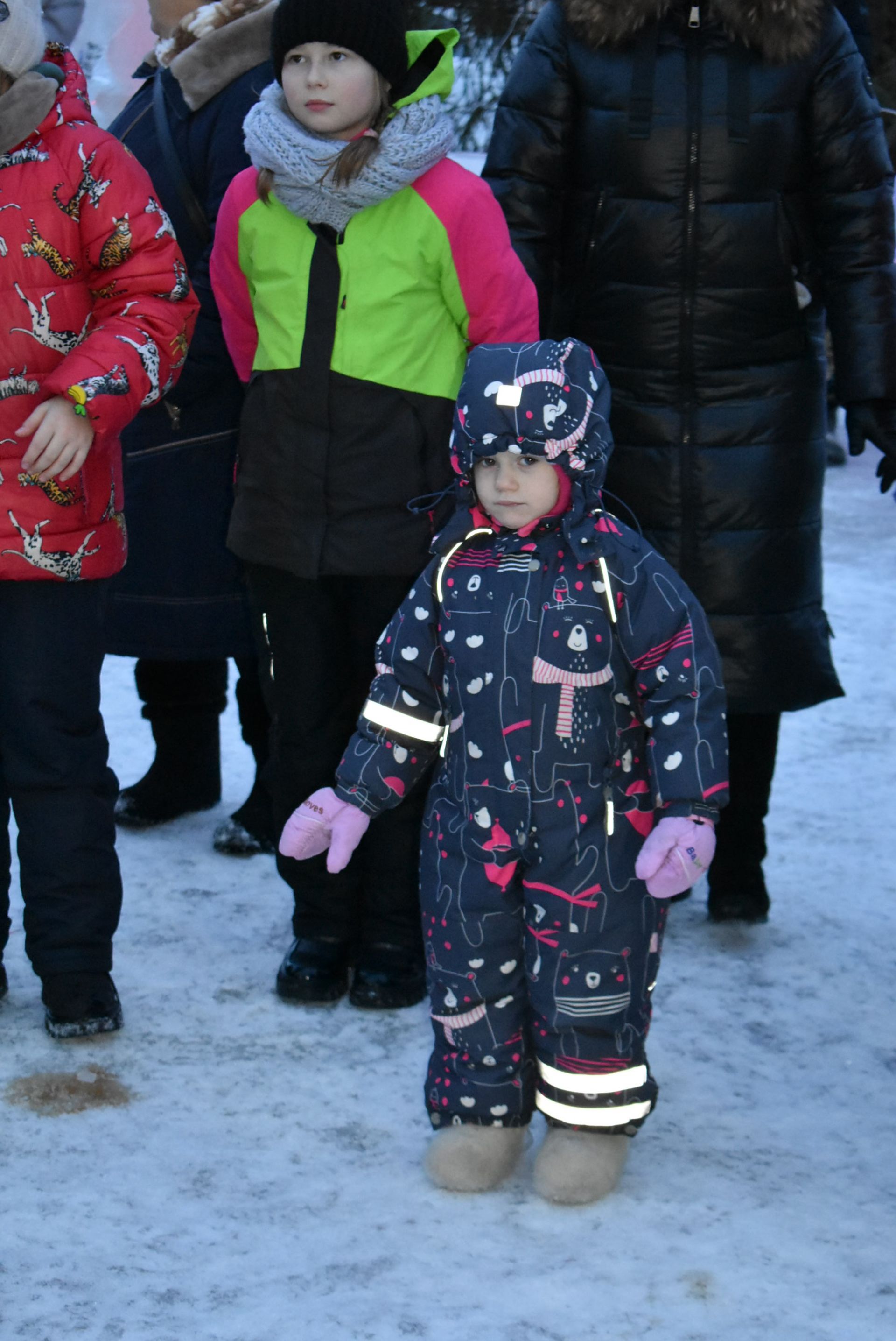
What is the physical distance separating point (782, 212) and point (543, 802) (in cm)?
137

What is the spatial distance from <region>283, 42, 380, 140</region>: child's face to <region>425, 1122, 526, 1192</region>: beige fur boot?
1.63m

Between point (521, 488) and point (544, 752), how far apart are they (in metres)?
0.37

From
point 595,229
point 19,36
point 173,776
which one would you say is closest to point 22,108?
point 19,36

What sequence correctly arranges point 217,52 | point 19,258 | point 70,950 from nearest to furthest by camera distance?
point 19,258
point 70,950
point 217,52

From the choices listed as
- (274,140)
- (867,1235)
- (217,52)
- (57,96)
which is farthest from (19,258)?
(867,1235)

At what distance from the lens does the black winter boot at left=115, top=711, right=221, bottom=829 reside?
13.8 feet

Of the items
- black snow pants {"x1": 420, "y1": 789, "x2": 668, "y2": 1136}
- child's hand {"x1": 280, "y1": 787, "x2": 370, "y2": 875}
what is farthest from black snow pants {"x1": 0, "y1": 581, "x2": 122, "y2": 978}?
black snow pants {"x1": 420, "y1": 789, "x2": 668, "y2": 1136}

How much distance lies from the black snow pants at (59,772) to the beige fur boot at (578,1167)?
952mm

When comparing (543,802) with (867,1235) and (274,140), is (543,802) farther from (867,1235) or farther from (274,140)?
(274,140)

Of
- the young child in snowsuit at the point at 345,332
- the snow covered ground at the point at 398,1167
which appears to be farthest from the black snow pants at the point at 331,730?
the snow covered ground at the point at 398,1167

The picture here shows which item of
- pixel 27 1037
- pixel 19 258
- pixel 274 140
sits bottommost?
pixel 27 1037

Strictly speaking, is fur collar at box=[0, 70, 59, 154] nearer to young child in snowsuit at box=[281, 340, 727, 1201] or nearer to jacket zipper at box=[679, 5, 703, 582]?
young child in snowsuit at box=[281, 340, 727, 1201]

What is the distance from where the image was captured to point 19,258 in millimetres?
2811

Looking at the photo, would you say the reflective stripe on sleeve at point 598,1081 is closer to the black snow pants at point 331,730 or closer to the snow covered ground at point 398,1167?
the snow covered ground at point 398,1167
